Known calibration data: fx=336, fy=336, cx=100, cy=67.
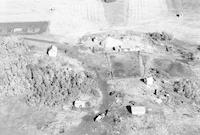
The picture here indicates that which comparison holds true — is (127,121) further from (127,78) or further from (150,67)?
(150,67)

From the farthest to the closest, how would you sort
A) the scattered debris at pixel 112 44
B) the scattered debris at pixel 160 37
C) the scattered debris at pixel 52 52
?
the scattered debris at pixel 160 37 → the scattered debris at pixel 112 44 → the scattered debris at pixel 52 52

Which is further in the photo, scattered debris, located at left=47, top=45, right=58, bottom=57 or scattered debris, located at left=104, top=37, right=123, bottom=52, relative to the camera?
scattered debris, located at left=104, top=37, right=123, bottom=52

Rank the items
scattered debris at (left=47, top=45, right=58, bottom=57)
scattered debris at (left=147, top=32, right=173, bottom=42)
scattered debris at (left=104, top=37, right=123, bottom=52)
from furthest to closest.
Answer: scattered debris at (left=147, top=32, right=173, bottom=42) < scattered debris at (left=104, top=37, right=123, bottom=52) < scattered debris at (left=47, top=45, right=58, bottom=57)

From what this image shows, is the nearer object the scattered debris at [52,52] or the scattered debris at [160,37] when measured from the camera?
the scattered debris at [52,52]

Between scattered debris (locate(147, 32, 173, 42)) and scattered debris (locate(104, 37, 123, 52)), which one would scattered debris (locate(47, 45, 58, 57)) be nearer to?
scattered debris (locate(104, 37, 123, 52))

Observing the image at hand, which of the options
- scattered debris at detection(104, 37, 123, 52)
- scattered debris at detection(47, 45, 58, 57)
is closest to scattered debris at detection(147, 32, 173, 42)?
scattered debris at detection(104, 37, 123, 52)

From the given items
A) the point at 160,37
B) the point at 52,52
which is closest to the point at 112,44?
the point at 160,37

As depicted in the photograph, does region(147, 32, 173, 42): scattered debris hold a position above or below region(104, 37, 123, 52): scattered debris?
above

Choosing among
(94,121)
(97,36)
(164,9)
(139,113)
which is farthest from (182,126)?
(164,9)

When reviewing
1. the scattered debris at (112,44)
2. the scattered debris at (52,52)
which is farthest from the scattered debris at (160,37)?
the scattered debris at (52,52)

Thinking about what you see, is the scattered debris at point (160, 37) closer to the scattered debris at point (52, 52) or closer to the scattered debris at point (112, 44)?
the scattered debris at point (112, 44)

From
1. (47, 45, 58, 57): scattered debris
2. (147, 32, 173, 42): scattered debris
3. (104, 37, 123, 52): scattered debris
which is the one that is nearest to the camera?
(47, 45, 58, 57): scattered debris
